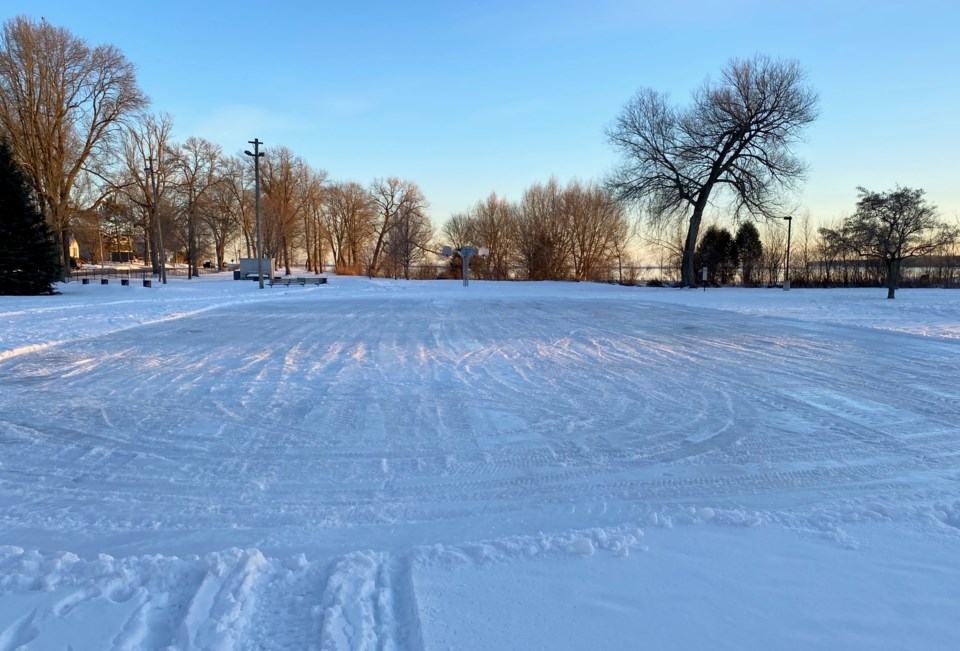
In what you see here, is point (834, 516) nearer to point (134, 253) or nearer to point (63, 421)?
point (63, 421)

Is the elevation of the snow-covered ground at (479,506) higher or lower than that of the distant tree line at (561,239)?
lower

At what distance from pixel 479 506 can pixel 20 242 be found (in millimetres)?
31201

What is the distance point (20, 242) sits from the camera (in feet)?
83.5

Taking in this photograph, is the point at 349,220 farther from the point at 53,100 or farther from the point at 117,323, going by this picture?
the point at 117,323

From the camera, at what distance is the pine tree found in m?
24.9

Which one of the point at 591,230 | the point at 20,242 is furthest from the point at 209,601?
the point at 591,230

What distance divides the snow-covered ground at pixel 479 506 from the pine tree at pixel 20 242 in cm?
2229

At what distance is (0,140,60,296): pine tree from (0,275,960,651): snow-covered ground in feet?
73.1

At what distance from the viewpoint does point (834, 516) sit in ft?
11.9

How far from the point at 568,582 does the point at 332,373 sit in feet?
20.6

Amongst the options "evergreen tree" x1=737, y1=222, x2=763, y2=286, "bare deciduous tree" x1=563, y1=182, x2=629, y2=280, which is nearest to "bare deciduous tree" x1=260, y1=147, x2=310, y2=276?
"bare deciduous tree" x1=563, y1=182, x2=629, y2=280

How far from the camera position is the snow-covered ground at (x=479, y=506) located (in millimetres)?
2580

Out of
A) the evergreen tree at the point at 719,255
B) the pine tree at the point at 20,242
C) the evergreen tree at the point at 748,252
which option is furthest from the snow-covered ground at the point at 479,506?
the evergreen tree at the point at 748,252

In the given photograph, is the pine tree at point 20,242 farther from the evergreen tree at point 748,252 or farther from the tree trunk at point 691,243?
the evergreen tree at point 748,252
